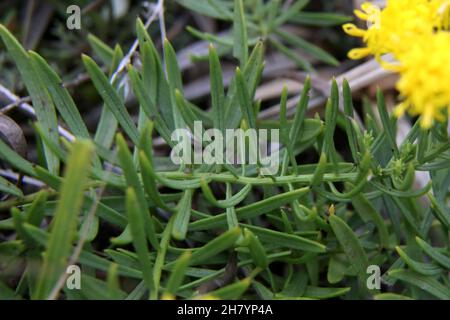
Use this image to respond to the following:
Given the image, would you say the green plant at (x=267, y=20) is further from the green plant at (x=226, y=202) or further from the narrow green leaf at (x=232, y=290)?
the narrow green leaf at (x=232, y=290)

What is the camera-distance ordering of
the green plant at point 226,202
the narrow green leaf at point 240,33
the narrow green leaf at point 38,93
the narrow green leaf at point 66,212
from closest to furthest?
the narrow green leaf at point 66,212 < the green plant at point 226,202 < the narrow green leaf at point 38,93 < the narrow green leaf at point 240,33

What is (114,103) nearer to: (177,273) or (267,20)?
(177,273)

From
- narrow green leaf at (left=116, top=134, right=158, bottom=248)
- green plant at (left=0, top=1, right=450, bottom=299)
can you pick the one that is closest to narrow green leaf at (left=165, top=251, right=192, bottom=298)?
green plant at (left=0, top=1, right=450, bottom=299)

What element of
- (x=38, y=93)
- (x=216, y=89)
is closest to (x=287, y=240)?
(x=216, y=89)

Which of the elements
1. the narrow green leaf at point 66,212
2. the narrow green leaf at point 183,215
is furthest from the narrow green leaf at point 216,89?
the narrow green leaf at point 66,212

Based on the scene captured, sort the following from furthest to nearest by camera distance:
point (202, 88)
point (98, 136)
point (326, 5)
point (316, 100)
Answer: point (326, 5), point (202, 88), point (316, 100), point (98, 136)

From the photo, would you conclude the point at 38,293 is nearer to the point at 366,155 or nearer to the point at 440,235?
the point at 366,155
